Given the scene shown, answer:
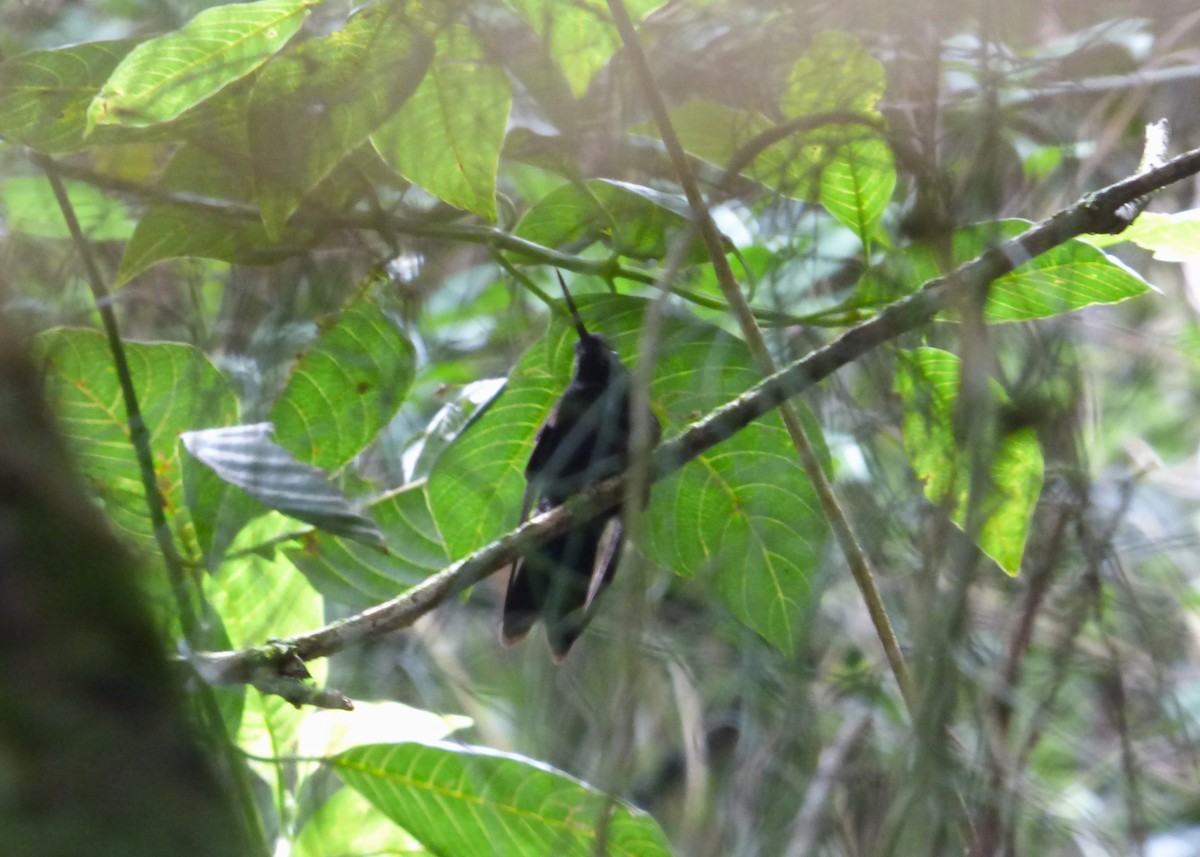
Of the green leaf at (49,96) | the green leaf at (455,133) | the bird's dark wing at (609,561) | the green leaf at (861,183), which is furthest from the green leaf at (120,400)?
the green leaf at (861,183)

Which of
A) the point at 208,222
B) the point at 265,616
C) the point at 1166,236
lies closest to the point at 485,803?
the point at 265,616

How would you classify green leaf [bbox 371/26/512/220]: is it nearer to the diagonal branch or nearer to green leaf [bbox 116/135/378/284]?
green leaf [bbox 116/135/378/284]

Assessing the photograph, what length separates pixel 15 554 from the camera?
569 mm

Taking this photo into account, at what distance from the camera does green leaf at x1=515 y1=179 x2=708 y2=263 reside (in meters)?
1.22

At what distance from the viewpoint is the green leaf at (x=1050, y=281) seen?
1160mm

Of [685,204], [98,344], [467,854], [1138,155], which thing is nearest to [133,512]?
[98,344]

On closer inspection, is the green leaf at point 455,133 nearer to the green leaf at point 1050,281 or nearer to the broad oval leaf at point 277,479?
the broad oval leaf at point 277,479

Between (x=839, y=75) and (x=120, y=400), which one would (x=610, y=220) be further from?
(x=120, y=400)

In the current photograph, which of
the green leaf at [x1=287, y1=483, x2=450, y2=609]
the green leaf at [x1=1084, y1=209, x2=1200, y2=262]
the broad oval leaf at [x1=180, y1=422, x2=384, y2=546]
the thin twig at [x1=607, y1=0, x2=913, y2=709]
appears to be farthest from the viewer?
the green leaf at [x1=287, y1=483, x2=450, y2=609]

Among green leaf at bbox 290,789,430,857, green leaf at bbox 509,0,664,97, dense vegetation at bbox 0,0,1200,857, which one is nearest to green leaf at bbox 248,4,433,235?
dense vegetation at bbox 0,0,1200,857

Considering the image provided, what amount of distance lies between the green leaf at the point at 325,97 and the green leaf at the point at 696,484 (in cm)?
33

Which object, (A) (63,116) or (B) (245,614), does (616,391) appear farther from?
(A) (63,116)

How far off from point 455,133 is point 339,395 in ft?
1.10

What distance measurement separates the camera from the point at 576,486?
1511 mm
